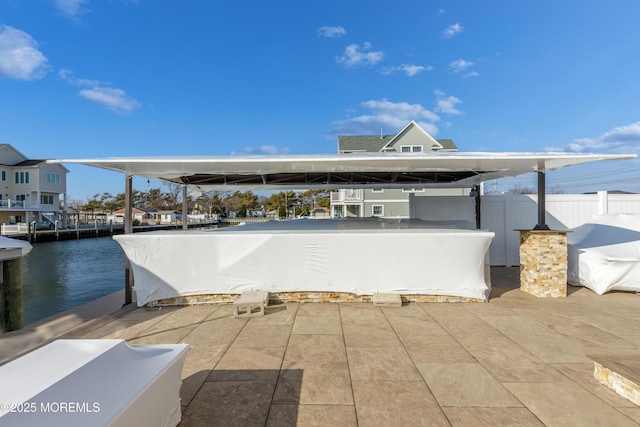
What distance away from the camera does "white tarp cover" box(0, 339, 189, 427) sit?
1.24 metres

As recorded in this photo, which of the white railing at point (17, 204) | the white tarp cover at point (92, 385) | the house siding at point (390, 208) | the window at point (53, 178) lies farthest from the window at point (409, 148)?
the window at point (53, 178)

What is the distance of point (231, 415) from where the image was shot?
2.35 meters

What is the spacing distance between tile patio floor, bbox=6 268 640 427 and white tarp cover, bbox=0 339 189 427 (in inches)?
28.0

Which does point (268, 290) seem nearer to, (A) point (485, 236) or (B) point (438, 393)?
(B) point (438, 393)

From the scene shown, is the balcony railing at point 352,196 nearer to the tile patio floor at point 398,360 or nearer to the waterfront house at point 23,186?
the tile patio floor at point 398,360

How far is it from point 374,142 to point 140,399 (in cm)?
2556

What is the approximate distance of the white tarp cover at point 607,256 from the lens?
5.45 m

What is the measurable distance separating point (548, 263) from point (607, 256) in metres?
1.22

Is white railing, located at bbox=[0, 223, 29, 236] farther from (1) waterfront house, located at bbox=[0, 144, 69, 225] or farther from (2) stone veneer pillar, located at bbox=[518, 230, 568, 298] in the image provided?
(2) stone veneer pillar, located at bbox=[518, 230, 568, 298]

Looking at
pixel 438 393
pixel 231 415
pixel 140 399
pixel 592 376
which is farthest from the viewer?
pixel 592 376

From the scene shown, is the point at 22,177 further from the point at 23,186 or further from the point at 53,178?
the point at 53,178

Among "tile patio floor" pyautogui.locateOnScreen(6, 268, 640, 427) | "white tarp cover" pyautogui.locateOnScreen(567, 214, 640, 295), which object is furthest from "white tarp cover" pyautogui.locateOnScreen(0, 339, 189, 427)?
"white tarp cover" pyautogui.locateOnScreen(567, 214, 640, 295)

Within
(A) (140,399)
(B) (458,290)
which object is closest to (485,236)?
(B) (458,290)

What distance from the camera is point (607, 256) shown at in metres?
5.55
